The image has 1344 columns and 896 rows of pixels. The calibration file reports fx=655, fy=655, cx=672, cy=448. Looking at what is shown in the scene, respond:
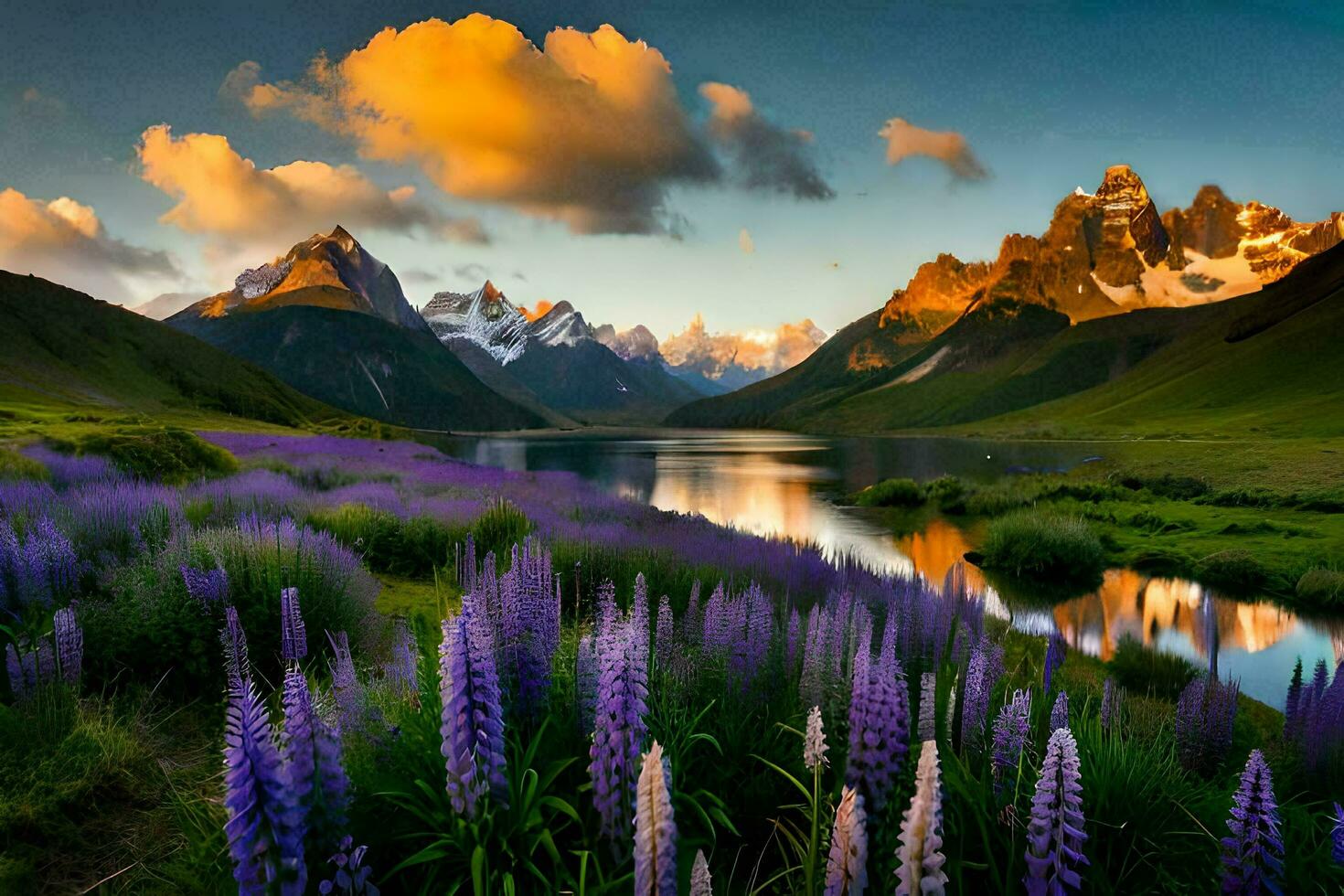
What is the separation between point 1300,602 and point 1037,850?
1840 cm

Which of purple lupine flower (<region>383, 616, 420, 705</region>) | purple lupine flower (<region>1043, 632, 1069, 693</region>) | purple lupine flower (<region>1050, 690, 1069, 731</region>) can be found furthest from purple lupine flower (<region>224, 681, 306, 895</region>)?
purple lupine flower (<region>1043, 632, 1069, 693</region>)

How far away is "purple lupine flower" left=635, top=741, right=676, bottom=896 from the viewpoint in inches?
62.0

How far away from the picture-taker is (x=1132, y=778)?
3.46 m

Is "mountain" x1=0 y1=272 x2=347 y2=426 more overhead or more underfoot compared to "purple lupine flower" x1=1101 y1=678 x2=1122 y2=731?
more overhead

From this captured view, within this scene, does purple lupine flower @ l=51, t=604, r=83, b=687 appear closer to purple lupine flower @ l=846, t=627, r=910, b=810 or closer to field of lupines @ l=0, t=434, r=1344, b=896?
field of lupines @ l=0, t=434, r=1344, b=896

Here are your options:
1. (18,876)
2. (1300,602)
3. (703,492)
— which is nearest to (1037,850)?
(18,876)

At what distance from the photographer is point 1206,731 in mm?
4828

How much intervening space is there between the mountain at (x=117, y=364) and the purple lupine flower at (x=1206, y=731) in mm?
124497

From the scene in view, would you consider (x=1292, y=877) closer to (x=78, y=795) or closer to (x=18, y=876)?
(x=18, y=876)

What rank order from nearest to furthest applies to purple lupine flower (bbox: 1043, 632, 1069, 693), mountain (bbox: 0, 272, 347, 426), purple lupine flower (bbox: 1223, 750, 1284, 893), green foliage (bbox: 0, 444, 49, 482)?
purple lupine flower (bbox: 1223, 750, 1284, 893), purple lupine flower (bbox: 1043, 632, 1069, 693), green foliage (bbox: 0, 444, 49, 482), mountain (bbox: 0, 272, 347, 426)

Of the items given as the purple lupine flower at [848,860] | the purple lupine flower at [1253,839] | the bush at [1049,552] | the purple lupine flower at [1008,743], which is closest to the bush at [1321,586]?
the bush at [1049,552]

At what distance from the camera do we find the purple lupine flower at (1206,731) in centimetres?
479

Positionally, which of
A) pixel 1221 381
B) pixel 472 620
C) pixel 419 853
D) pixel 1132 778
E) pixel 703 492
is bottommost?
pixel 703 492

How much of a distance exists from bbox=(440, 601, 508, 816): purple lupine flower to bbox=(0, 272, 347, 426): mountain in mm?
122923
